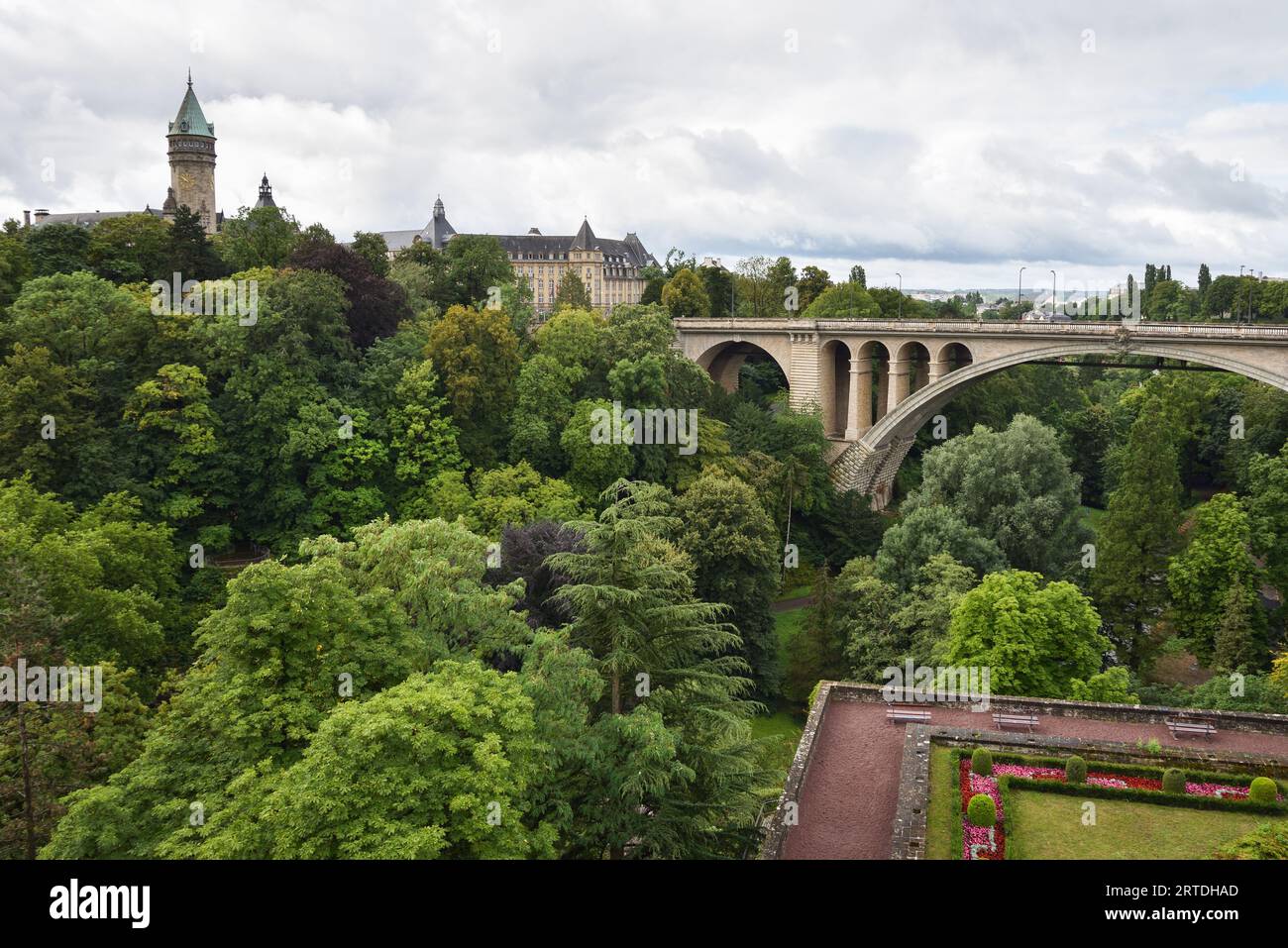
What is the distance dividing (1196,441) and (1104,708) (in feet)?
126

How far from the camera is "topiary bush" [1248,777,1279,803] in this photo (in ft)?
54.3

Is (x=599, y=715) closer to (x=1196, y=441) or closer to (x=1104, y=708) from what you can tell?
(x=1104, y=708)

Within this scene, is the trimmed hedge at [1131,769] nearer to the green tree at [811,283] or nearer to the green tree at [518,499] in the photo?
the green tree at [518,499]

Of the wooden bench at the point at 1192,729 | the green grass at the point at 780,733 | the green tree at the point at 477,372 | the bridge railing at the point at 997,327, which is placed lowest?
the green grass at the point at 780,733

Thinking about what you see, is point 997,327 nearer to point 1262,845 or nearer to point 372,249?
point 372,249

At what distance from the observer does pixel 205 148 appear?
80.9 metres

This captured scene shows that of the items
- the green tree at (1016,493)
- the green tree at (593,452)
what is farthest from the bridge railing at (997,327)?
the green tree at (593,452)

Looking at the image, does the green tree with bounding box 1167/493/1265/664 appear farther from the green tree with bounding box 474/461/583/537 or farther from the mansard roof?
the mansard roof

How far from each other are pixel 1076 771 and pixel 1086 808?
2.90ft

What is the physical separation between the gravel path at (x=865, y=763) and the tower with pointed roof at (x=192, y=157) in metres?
74.1

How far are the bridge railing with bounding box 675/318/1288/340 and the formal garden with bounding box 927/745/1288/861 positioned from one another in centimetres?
2473

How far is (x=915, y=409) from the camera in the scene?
49.0 meters

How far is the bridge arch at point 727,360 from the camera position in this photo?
5700 cm
